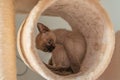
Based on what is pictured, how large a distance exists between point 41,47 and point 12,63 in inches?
5.6

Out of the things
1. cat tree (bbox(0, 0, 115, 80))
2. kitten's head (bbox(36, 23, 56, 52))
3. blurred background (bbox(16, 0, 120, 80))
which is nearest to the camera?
cat tree (bbox(0, 0, 115, 80))

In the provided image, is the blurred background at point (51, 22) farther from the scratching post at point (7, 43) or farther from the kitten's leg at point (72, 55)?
the scratching post at point (7, 43)

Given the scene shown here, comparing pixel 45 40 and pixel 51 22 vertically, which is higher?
pixel 51 22

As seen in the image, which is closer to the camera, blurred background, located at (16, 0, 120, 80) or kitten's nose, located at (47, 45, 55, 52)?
kitten's nose, located at (47, 45, 55, 52)

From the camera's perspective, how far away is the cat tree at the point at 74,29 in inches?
28.7

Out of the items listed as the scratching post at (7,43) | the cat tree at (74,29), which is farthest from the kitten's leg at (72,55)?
the scratching post at (7,43)

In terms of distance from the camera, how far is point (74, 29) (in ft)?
3.28

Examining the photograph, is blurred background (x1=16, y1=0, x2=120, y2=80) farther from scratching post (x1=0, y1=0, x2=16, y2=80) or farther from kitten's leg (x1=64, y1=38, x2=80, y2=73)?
scratching post (x1=0, y1=0, x2=16, y2=80)

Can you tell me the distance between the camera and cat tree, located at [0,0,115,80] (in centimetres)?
73

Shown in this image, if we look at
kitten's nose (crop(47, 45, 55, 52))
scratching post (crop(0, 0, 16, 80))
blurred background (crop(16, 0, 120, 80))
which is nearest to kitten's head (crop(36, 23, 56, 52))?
kitten's nose (crop(47, 45, 55, 52))

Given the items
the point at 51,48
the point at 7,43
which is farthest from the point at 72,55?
the point at 7,43

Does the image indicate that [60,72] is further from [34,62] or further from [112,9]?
[112,9]

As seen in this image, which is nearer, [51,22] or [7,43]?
[7,43]

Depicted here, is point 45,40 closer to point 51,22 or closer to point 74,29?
point 74,29
